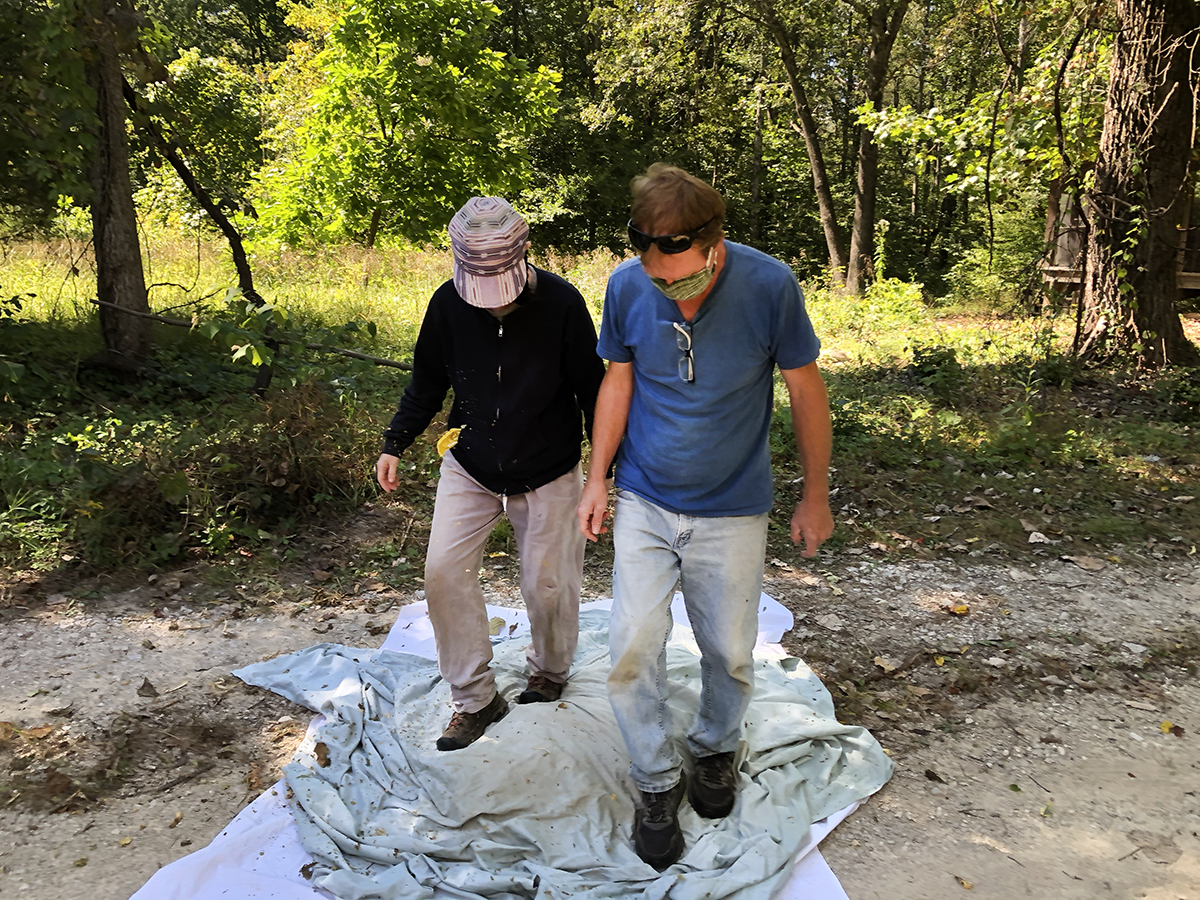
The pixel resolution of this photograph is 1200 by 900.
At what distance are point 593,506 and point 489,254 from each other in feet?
2.85

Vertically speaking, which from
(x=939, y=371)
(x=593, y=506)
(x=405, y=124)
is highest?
(x=405, y=124)

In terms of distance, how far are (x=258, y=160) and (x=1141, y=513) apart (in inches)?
617

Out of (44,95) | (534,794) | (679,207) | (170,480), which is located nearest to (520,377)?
(679,207)

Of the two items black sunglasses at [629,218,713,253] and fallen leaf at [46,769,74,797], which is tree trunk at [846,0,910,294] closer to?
black sunglasses at [629,218,713,253]

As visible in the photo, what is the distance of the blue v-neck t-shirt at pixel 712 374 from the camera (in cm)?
237

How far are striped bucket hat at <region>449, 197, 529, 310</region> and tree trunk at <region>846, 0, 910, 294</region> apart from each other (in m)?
14.0

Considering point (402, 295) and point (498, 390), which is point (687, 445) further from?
point (402, 295)

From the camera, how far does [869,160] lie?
1577 cm

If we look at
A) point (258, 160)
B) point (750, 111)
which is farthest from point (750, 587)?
point (750, 111)

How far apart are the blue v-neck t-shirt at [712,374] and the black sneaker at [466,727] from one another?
1.13 meters

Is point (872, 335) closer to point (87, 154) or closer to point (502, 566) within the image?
point (502, 566)

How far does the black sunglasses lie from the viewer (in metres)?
2.28

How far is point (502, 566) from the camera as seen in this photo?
4.98 metres

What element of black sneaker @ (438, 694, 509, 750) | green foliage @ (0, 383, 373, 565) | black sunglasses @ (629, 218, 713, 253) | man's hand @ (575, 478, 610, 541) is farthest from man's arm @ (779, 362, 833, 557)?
green foliage @ (0, 383, 373, 565)
